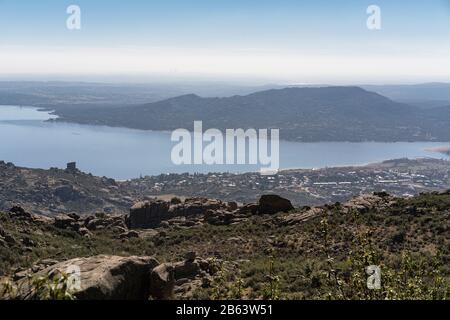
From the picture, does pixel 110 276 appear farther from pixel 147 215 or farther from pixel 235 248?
pixel 147 215

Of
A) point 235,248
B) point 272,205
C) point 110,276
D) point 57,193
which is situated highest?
point 110,276

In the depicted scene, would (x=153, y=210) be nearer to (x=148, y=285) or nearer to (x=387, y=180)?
(x=148, y=285)

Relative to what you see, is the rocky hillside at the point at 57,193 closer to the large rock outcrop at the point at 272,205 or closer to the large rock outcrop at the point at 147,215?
the large rock outcrop at the point at 147,215
